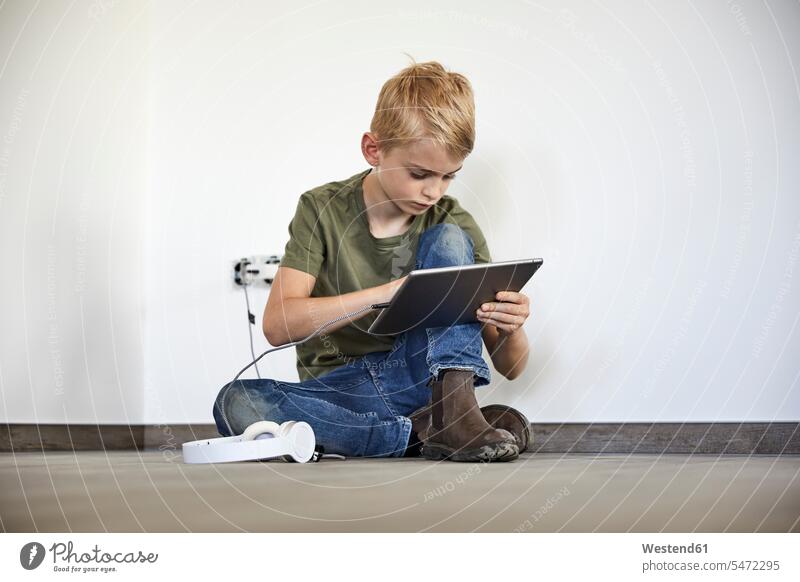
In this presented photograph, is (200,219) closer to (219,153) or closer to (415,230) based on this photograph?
(219,153)

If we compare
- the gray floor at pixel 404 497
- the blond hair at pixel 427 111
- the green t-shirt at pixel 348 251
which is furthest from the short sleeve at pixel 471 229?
the gray floor at pixel 404 497

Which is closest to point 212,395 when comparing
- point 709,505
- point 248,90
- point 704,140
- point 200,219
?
point 200,219

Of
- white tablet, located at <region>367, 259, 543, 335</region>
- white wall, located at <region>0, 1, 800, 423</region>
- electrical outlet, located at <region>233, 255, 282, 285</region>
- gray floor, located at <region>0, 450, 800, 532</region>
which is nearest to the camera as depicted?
gray floor, located at <region>0, 450, 800, 532</region>

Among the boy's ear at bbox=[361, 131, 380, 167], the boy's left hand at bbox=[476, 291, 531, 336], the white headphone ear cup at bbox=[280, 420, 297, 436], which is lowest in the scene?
the white headphone ear cup at bbox=[280, 420, 297, 436]

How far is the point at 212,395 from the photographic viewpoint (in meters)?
1.42

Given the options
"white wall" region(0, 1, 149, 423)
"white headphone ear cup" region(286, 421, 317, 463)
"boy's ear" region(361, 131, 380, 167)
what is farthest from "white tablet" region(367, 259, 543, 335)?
"white wall" region(0, 1, 149, 423)

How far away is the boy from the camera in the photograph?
3.07 feet

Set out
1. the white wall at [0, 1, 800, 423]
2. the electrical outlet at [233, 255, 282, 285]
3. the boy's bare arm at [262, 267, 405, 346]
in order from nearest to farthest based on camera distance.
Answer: the boy's bare arm at [262, 267, 405, 346] → the white wall at [0, 1, 800, 423] → the electrical outlet at [233, 255, 282, 285]

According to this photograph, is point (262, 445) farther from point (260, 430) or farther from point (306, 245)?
point (306, 245)

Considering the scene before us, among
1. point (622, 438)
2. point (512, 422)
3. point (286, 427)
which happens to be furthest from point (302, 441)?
point (622, 438)

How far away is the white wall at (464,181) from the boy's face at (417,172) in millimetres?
288

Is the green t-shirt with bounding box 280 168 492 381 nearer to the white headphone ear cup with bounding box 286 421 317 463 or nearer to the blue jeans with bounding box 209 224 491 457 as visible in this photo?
the blue jeans with bounding box 209 224 491 457

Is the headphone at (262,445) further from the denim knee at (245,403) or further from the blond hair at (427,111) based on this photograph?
the blond hair at (427,111)

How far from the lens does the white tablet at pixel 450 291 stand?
2.78 feet
